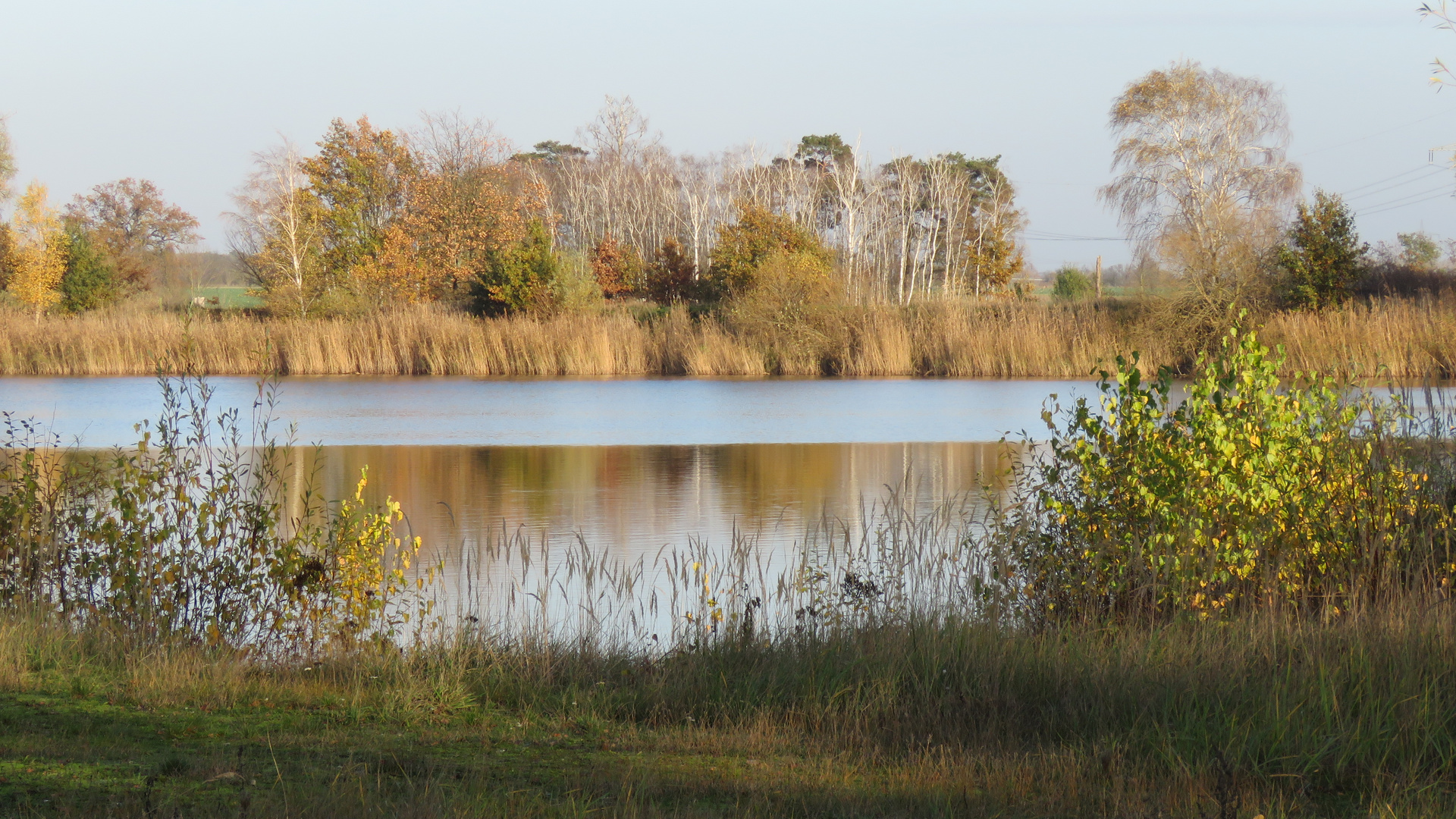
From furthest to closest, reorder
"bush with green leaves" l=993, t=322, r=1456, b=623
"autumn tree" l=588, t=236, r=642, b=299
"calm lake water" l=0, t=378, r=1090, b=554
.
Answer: "autumn tree" l=588, t=236, r=642, b=299 < "calm lake water" l=0, t=378, r=1090, b=554 < "bush with green leaves" l=993, t=322, r=1456, b=623

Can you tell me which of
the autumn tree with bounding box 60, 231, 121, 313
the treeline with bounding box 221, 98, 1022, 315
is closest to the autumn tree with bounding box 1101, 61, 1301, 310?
the treeline with bounding box 221, 98, 1022, 315

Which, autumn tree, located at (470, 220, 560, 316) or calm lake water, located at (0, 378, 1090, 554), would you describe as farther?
autumn tree, located at (470, 220, 560, 316)

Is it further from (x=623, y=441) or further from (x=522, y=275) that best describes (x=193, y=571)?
(x=522, y=275)

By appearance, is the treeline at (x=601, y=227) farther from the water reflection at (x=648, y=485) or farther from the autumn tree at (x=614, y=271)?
the water reflection at (x=648, y=485)

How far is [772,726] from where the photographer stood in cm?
395

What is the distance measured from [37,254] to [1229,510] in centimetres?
4284

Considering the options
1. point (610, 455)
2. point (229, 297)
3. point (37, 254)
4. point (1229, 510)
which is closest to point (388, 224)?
point (37, 254)

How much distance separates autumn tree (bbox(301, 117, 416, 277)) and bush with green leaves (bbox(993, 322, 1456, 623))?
37.4 meters

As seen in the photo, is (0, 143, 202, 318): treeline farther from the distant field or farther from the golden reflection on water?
the golden reflection on water

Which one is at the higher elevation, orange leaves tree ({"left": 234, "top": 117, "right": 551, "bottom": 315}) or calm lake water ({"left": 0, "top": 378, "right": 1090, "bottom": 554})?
orange leaves tree ({"left": 234, "top": 117, "right": 551, "bottom": 315})

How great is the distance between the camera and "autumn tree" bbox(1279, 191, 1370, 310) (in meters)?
29.9

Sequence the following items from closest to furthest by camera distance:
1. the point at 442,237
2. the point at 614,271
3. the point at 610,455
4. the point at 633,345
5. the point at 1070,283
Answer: the point at 610,455 < the point at 633,345 < the point at 442,237 < the point at 614,271 < the point at 1070,283

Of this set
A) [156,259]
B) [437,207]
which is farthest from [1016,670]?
[156,259]

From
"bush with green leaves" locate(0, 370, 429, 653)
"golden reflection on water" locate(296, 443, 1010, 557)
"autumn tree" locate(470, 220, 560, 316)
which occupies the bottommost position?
"golden reflection on water" locate(296, 443, 1010, 557)
